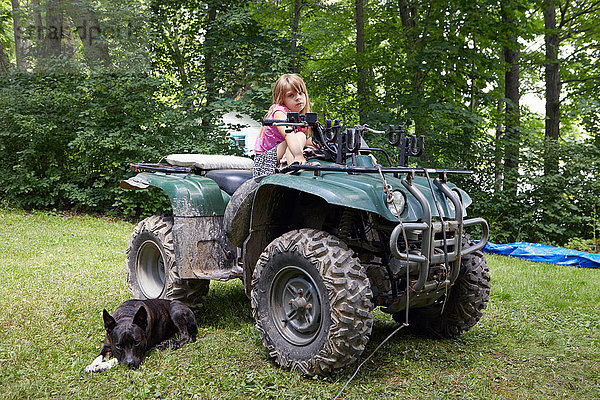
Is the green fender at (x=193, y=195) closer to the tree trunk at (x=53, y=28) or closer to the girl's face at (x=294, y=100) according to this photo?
the girl's face at (x=294, y=100)

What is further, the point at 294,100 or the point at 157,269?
the point at 157,269

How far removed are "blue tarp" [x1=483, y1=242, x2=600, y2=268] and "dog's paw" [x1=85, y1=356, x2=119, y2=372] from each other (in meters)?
7.30

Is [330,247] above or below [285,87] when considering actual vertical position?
below

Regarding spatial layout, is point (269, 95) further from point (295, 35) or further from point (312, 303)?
point (312, 303)

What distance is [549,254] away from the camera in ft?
28.6

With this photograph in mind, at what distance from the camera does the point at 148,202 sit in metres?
11.6

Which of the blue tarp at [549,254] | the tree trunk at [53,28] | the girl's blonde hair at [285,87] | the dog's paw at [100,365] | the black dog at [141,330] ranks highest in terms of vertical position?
the tree trunk at [53,28]

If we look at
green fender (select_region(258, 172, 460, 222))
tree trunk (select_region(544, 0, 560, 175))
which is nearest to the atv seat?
green fender (select_region(258, 172, 460, 222))

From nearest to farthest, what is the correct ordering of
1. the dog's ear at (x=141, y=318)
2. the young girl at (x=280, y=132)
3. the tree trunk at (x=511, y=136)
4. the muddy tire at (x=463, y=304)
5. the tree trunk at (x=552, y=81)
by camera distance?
the dog's ear at (x=141, y=318)
the muddy tire at (x=463, y=304)
the young girl at (x=280, y=132)
the tree trunk at (x=511, y=136)
the tree trunk at (x=552, y=81)

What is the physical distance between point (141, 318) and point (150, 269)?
1.33 metres

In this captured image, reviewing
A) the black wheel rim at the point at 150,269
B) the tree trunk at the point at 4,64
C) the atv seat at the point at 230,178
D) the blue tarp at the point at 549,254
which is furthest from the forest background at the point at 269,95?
the black wheel rim at the point at 150,269

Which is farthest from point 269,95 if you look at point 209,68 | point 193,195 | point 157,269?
point 193,195

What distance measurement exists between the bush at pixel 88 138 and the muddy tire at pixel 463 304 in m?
7.62

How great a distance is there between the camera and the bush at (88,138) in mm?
11461
